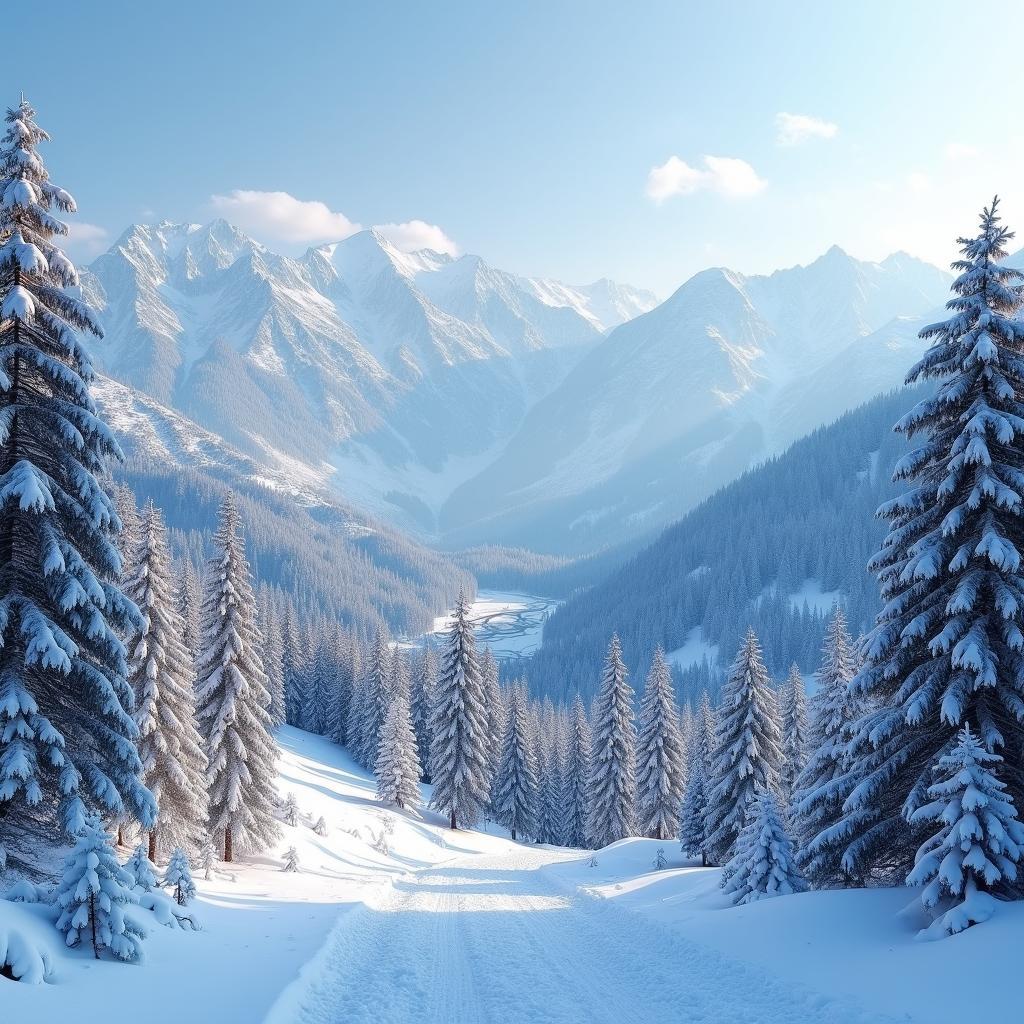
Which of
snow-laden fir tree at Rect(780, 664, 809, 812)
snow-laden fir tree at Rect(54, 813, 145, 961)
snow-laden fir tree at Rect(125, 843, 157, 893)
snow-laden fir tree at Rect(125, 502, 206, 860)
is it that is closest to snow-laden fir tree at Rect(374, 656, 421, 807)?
snow-laden fir tree at Rect(780, 664, 809, 812)

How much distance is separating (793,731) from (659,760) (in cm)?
951

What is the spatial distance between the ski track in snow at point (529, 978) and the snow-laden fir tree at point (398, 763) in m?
35.5

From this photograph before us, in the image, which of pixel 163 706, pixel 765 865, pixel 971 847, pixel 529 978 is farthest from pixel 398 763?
pixel 971 847

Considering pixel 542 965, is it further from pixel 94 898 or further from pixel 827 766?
pixel 827 766

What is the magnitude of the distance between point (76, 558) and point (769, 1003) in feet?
41.0

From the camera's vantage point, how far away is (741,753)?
34.6 metres

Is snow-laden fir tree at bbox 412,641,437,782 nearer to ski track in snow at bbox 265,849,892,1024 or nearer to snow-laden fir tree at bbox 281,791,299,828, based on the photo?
snow-laden fir tree at bbox 281,791,299,828

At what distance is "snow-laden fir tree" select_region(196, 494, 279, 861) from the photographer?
87.3ft

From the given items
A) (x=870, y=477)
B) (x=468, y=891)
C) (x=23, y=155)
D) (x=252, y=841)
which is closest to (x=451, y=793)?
(x=252, y=841)

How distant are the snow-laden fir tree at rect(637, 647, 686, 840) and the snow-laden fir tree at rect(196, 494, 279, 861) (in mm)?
26692

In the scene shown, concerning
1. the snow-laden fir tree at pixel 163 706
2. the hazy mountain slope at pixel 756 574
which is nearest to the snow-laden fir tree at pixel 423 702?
the snow-laden fir tree at pixel 163 706

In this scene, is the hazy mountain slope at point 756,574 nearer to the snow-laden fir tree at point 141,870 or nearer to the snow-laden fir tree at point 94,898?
the snow-laden fir tree at point 141,870

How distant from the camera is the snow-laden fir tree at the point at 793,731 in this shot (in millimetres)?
39719

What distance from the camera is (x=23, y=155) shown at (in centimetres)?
1212
